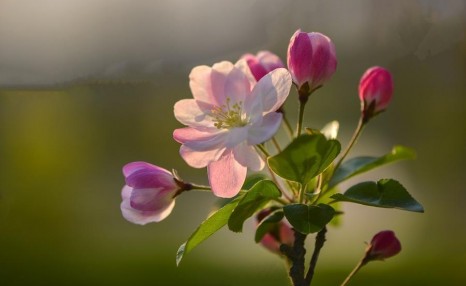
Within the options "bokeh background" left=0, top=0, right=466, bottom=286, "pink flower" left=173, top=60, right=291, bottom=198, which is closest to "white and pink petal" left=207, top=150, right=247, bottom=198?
"pink flower" left=173, top=60, right=291, bottom=198

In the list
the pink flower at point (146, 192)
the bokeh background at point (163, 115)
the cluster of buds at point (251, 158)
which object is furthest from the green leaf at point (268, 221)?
the bokeh background at point (163, 115)

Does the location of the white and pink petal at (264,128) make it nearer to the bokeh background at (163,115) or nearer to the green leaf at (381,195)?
the green leaf at (381,195)

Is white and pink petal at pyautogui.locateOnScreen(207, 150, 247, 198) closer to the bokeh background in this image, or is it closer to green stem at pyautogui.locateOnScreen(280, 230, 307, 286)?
green stem at pyautogui.locateOnScreen(280, 230, 307, 286)

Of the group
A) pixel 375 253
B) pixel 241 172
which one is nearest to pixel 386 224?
pixel 375 253

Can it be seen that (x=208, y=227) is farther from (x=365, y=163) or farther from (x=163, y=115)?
(x=163, y=115)

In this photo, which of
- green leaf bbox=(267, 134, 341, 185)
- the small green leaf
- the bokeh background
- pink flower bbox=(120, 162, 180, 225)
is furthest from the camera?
the bokeh background
